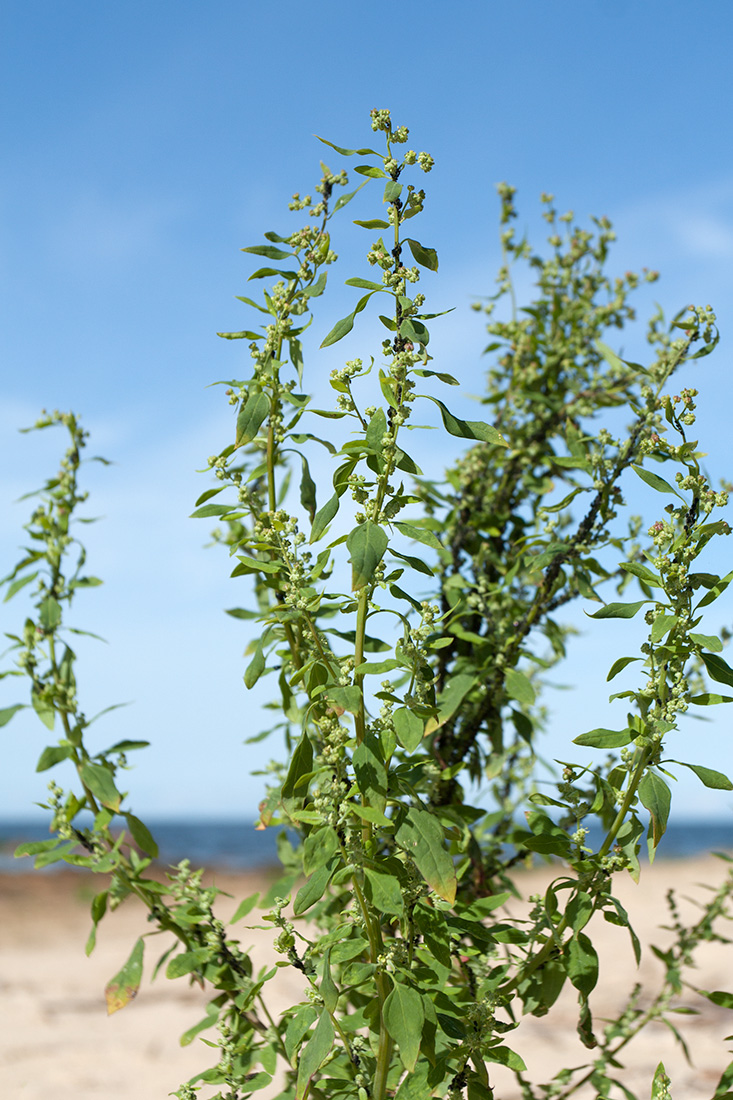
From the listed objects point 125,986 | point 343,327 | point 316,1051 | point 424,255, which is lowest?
point 125,986

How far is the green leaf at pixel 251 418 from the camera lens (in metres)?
1.77

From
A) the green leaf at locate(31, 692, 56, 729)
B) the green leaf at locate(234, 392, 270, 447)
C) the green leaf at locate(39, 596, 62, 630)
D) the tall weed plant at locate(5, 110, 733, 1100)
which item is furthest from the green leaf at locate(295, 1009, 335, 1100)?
the green leaf at locate(39, 596, 62, 630)

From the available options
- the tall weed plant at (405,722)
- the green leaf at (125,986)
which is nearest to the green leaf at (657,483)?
→ the tall weed plant at (405,722)

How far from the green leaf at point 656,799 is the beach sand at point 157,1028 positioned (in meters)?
1.20

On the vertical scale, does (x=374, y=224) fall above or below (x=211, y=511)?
above

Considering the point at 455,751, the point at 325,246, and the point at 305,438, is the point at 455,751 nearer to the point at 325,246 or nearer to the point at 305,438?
the point at 305,438

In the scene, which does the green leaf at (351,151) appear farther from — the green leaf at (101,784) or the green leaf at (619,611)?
the green leaf at (101,784)

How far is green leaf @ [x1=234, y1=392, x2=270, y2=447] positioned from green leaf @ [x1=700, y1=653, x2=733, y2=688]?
915mm

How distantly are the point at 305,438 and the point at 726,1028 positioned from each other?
577 centimetres

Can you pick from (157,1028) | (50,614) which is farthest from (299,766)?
(157,1028)

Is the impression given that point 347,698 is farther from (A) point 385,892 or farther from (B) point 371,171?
(B) point 371,171

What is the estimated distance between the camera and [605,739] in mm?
1605

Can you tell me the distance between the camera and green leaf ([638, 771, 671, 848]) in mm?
1489

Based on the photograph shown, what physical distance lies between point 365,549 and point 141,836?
1.14m
